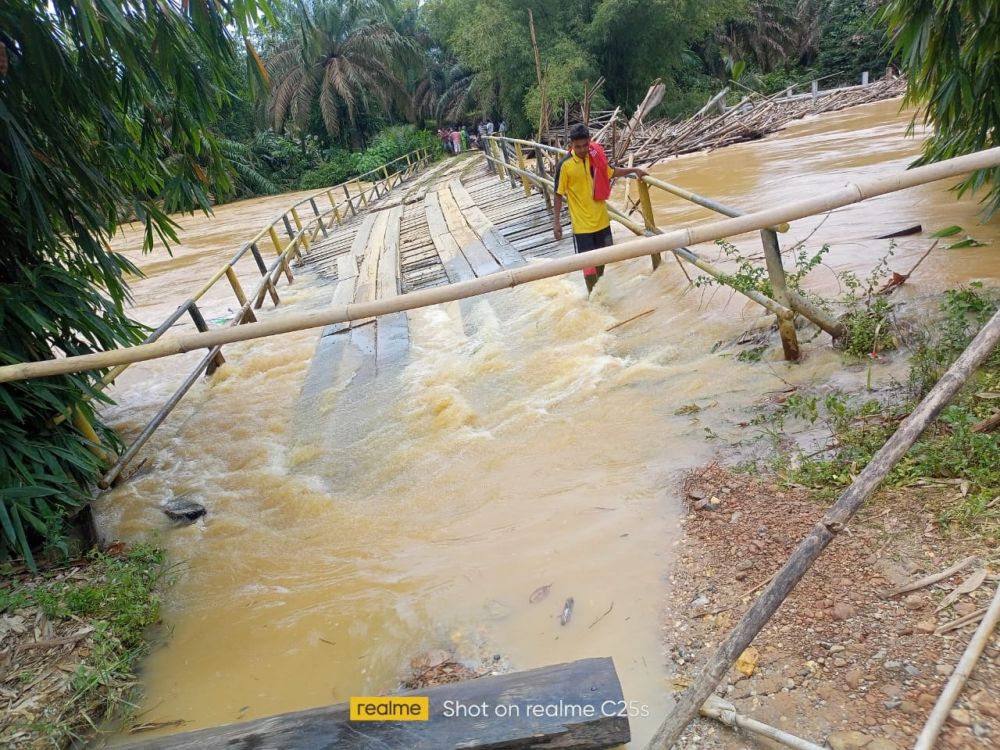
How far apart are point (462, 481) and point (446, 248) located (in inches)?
232

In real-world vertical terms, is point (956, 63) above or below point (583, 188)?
above

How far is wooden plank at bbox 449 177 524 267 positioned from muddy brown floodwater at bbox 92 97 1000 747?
2.82 ft

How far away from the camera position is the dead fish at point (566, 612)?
2.54 metres

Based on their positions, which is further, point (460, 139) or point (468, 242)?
point (460, 139)

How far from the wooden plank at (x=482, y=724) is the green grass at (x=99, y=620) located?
0.56m

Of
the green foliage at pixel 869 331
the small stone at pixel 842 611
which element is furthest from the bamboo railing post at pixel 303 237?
the small stone at pixel 842 611

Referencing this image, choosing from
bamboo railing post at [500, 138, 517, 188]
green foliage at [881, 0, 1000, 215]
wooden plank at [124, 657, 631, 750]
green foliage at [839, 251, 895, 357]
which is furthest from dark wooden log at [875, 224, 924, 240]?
bamboo railing post at [500, 138, 517, 188]

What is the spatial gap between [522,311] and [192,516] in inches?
139

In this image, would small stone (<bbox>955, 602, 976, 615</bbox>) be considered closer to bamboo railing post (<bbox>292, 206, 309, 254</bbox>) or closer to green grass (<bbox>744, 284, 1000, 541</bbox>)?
green grass (<bbox>744, 284, 1000, 541</bbox>)

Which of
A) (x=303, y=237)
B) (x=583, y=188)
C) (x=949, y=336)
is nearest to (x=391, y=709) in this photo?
(x=949, y=336)

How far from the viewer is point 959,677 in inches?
66.9

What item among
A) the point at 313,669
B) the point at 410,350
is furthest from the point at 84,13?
the point at 410,350

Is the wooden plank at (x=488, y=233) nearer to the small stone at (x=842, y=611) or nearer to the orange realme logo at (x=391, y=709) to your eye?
the small stone at (x=842, y=611)

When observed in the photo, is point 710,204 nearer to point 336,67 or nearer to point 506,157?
point 506,157
